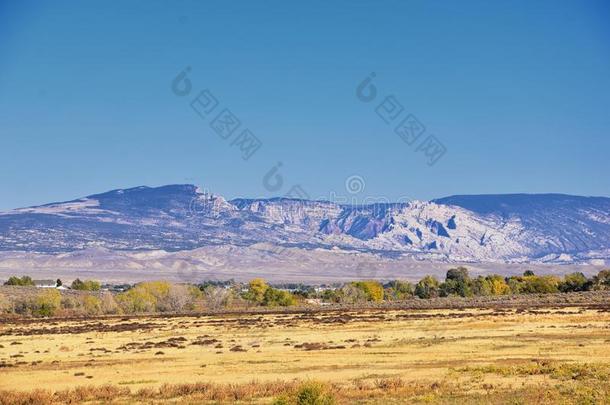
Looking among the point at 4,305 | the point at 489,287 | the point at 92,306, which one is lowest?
the point at 92,306

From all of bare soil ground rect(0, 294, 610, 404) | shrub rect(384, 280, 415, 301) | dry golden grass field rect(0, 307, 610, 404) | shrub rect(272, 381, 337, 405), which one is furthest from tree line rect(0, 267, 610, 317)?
shrub rect(272, 381, 337, 405)

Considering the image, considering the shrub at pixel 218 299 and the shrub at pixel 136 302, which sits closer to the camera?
the shrub at pixel 136 302

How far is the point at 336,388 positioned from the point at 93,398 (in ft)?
25.5

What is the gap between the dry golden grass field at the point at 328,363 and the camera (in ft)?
92.3

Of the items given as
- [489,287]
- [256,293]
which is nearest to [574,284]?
[489,287]

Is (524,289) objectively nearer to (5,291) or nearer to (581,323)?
(5,291)

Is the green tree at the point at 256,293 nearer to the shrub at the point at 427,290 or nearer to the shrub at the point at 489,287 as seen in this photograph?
the shrub at the point at 427,290

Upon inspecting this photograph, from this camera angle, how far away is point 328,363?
3844cm

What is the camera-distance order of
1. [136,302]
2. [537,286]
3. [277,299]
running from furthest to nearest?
[537,286] < [277,299] < [136,302]

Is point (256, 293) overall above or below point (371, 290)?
above

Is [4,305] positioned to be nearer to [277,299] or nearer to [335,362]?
[277,299]

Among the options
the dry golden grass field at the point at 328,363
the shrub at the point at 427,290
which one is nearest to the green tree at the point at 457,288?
the shrub at the point at 427,290

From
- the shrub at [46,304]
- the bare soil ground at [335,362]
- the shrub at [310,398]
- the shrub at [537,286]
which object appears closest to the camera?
the shrub at [310,398]

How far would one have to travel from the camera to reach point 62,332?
70.7m
